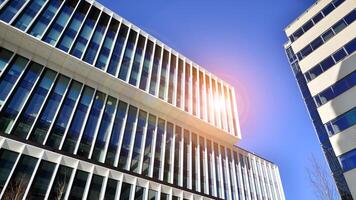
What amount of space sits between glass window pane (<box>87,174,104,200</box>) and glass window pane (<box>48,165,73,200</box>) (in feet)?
6.96

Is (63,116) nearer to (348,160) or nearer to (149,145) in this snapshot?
(149,145)

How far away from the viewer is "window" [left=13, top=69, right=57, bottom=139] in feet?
71.8

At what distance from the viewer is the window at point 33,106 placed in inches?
861

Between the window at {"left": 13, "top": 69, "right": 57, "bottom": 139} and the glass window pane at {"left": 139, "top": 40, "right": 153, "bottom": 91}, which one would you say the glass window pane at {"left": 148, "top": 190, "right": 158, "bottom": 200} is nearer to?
the glass window pane at {"left": 139, "top": 40, "right": 153, "bottom": 91}

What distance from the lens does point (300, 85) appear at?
42906 mm

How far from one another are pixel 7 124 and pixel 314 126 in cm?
3656

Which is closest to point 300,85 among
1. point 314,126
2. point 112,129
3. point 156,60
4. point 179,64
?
point 314,126

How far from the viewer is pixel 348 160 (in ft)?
85.7

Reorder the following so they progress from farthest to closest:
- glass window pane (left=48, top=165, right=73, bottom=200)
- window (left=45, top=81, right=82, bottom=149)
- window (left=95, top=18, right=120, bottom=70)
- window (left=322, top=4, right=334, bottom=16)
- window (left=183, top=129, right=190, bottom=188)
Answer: window (left=322, top=4, right=334, bottom=16) → window (left=183, top=129, right=190, bottom=188) → window (left=95, top=18, right=120, bottom=70) → window (left=45, top=81, right=82, bottom=149) → glass window pane (left=48, top=165, right=73, bottom=200)

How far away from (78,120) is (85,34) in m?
11.1

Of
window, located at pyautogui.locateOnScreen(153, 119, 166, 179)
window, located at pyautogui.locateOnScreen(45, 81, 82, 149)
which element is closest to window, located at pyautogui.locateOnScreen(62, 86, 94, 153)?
window, located at pyautogui.locateOnScreen(45, 81, 82, 149)

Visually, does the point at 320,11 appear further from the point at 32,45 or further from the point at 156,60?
the point at 32,45

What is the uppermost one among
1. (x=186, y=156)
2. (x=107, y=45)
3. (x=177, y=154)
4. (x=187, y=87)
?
(x=187, y=87)

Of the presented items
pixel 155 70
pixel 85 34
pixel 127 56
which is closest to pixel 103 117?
pixel 127 56
